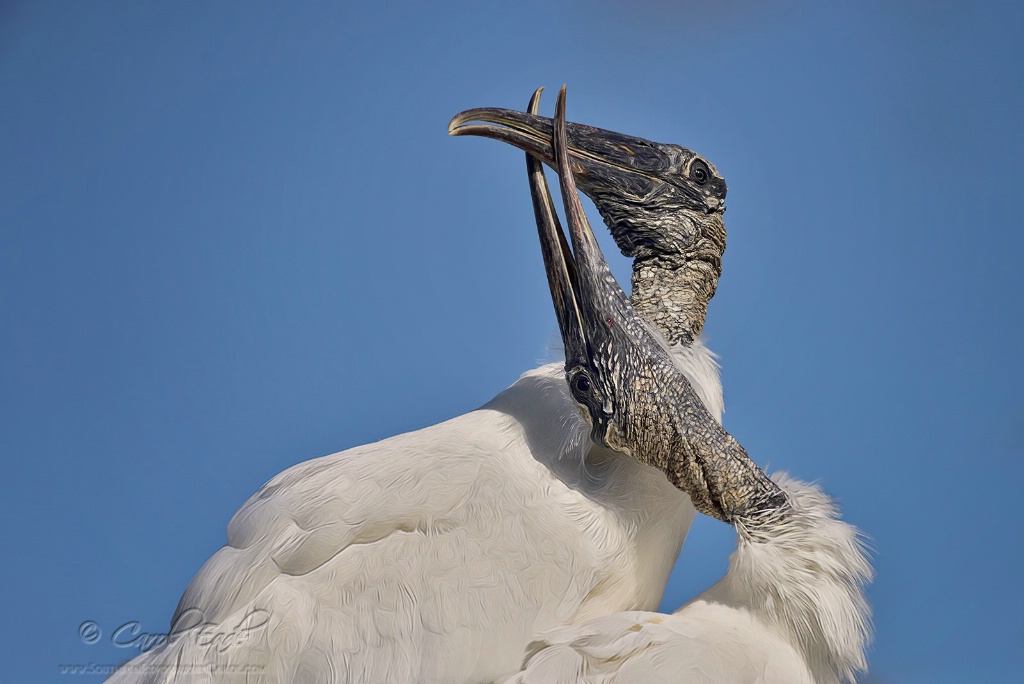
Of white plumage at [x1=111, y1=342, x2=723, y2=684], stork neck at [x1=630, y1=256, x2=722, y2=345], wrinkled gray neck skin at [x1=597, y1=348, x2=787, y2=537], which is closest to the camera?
white plumage at [x1=111, y1=342, x2=723, y2=684]

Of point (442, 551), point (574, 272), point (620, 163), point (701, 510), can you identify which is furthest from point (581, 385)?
point (620, 163)

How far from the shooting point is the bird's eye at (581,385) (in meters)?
2.50

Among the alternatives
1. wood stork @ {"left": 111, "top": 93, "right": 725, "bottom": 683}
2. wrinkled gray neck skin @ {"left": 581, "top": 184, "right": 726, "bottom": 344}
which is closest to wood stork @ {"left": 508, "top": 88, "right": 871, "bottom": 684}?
wood stork @ {"left": 111, "top": 93, "right": 725, "bottom": 683}

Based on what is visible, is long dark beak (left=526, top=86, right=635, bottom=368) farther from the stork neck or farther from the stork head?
the stork neck

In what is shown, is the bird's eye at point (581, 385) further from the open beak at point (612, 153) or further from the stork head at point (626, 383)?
the open beak at point (612, 153)

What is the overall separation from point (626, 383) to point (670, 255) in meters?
0.52

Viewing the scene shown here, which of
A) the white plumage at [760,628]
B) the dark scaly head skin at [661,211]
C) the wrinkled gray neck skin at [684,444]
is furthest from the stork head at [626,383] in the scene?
the dark scaly head skin at [661,211]

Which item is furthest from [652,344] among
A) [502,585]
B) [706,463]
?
[502,585]

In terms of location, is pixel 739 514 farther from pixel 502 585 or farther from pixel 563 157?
pixel 563 157

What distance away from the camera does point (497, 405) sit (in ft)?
8.93

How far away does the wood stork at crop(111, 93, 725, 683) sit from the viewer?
89.7 inches

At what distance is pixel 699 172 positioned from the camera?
2836 millimetres

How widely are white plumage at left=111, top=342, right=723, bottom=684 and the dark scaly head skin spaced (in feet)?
0.84

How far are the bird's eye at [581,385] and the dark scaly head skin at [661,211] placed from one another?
1.11ft
